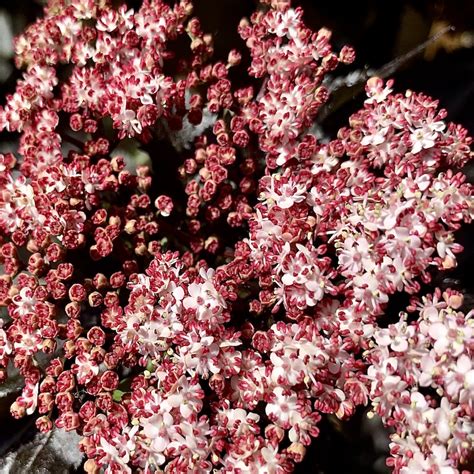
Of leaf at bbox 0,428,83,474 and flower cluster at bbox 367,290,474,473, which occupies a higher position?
flower cluster at bbox 367,290,474,473

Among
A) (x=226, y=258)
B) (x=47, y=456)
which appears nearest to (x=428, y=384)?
(x=226, y=258)

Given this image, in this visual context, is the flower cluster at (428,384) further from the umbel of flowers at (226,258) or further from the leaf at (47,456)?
the leaf at (47,456)

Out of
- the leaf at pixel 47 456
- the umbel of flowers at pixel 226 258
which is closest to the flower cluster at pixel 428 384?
the umbel of flowers at pixel 226 258

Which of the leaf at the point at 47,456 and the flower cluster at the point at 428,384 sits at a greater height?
the flower cluster at the point at 428,384

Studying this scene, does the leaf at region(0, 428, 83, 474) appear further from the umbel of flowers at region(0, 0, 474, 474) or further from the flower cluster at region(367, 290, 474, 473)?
the flower cluster at region(367, 290, 474, 473)

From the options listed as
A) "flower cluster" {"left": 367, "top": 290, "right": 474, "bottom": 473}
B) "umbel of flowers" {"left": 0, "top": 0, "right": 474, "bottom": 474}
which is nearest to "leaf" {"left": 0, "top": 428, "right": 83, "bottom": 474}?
"umbel of flowers" {"left": 0, "top": 0, "right": 474, "bottom": 474}

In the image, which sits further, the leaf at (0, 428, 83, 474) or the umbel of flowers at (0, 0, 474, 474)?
the leaf at (0, 428, 83, 474)
